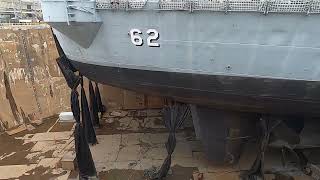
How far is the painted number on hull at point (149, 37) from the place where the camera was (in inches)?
179

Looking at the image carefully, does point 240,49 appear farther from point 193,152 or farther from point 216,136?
point 193,152

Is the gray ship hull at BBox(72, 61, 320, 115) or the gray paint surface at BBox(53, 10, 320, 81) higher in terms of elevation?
the gray paint surface at BBox(53, 10, 320, 81)

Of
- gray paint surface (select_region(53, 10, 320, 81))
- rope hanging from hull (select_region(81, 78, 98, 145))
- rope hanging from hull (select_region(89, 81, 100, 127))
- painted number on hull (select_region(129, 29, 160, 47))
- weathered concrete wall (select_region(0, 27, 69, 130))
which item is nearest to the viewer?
gray paint surface (select_region(53, 10, 320, 81))

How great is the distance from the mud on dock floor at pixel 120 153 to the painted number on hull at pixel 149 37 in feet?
8.23

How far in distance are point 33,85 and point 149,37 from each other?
611 cm

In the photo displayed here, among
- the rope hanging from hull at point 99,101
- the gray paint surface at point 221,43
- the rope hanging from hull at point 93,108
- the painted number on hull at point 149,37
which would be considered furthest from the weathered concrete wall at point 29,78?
the painted number on hull at point 149,37

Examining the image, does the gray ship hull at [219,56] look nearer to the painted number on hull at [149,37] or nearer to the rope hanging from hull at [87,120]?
the painted number on hull at [149,37]

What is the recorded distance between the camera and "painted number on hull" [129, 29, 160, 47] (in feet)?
14.9

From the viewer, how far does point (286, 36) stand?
4035 mm

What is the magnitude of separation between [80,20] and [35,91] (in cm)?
559

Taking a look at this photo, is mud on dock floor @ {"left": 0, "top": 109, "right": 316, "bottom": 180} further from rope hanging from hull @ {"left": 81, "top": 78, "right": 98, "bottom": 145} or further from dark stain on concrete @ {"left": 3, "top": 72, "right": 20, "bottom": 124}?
dark stain on concrete @ {"left": 3, "top": 72, "right": 20, "bottom": 124}

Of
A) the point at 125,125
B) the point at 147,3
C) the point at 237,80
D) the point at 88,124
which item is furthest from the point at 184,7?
the point at 125,125

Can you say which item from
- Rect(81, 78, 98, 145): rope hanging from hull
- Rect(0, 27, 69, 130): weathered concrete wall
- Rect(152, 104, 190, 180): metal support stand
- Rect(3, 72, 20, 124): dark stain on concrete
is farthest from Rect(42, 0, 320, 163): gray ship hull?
Rect(3, 72, 20, 124): dark stain on concrete

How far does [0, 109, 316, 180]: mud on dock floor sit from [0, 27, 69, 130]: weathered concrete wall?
79 cm
